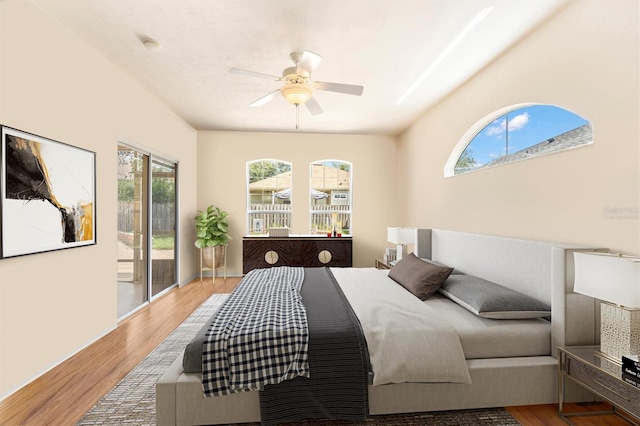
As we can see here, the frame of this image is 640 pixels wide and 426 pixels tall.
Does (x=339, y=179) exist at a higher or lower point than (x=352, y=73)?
lower

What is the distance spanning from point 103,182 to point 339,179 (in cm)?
401

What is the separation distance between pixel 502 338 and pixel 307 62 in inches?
98.7

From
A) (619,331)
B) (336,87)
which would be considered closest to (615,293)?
(619,331)

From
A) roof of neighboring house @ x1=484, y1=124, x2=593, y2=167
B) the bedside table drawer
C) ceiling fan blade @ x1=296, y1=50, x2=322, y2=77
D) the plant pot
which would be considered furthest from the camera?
the plant pot

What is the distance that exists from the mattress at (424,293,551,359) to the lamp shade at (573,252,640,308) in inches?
19.1

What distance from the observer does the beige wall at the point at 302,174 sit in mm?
5871

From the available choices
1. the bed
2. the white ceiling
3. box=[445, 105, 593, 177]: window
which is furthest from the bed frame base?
the white ceiling

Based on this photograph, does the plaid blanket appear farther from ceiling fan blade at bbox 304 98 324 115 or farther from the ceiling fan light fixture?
ceiling fan blade at bbox 304 98 324 115

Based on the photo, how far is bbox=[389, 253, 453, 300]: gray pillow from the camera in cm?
273

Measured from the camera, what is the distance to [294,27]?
8.34ft

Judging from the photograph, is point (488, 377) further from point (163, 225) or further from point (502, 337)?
point (163, 225)

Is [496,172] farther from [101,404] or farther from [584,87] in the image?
[101,404]

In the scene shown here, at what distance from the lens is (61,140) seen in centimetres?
257

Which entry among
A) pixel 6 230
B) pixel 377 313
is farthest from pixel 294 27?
pixel 6 230
